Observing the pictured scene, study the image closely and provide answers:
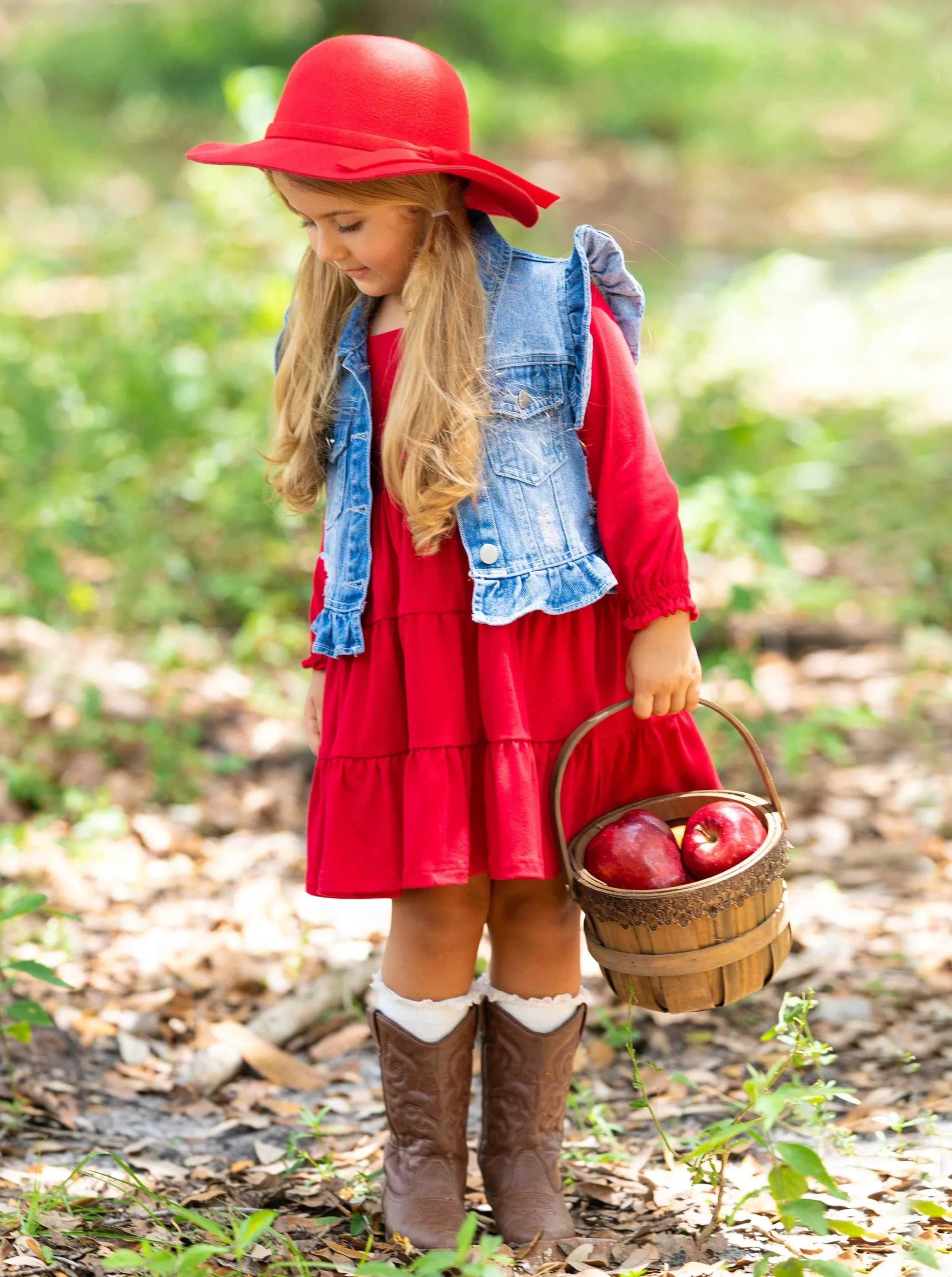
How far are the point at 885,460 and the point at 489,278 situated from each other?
4.13 metres

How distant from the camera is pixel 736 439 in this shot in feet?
15.8

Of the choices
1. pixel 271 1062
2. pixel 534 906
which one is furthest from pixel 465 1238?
pixel 271 1062

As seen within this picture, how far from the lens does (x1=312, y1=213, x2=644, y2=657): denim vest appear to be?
6.35ft

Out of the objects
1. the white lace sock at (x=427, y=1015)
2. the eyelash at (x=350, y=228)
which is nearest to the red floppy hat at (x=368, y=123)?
the eyelash at (x=350, y=228)


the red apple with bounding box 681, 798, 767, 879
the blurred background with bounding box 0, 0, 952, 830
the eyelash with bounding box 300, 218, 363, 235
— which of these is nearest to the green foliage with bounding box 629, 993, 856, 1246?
the red apple with bounding box 681, 798, 767, 879

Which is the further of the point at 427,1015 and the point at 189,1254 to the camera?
the point at 427,1015

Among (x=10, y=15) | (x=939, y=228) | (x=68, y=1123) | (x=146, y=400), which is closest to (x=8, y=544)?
(x=146, y=400)

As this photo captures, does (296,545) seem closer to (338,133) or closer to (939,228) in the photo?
(338,133)

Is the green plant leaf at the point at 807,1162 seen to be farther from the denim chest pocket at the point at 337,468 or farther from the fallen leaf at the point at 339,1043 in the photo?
the fallen leaf at the point at 339,1043

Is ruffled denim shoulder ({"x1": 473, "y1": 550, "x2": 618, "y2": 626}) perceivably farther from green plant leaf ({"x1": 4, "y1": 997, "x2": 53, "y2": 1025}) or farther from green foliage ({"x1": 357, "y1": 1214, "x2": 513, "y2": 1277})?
green plant leaf ({"x1": 4, "y1": 997, "x2": 53, "y2": 1025})

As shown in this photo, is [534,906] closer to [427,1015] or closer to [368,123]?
[427,1015]

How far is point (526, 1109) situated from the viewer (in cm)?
215

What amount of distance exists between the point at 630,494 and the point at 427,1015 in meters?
0.87

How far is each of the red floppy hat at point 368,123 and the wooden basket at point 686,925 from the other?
81cm
